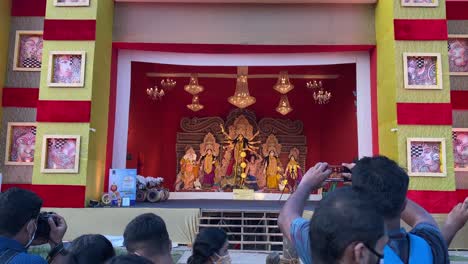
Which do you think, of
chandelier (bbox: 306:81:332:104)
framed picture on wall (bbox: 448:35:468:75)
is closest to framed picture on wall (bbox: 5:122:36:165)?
chandelier (bbox: 306:81:332:104)

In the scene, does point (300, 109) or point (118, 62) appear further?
point (300, 109)

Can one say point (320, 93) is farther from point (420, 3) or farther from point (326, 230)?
point (326, 230)

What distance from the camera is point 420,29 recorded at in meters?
6.56

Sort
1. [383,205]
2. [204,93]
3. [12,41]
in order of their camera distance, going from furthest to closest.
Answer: [204,93]
[12,41]
[383,205]

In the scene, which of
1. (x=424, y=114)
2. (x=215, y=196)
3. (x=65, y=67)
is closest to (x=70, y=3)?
(x=65, y=67)

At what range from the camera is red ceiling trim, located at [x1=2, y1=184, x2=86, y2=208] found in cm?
627

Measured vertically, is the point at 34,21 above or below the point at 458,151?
above

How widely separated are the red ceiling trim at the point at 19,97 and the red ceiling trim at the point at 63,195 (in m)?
1.90

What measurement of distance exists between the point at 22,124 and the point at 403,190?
764 cm

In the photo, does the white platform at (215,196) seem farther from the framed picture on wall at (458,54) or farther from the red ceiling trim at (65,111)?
the framed picture on wall at (458,54)

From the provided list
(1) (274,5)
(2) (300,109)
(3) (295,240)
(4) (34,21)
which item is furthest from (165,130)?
(3) (295,240)

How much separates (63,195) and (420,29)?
6263 mm

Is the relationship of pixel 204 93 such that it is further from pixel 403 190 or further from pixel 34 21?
pixel 403 190

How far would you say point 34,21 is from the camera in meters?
7.75
